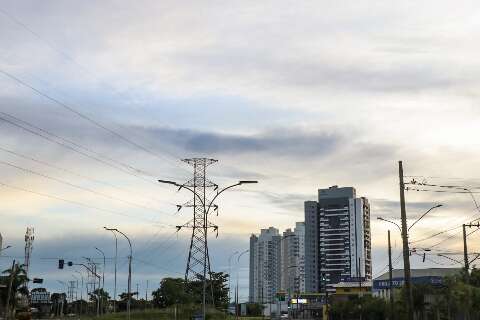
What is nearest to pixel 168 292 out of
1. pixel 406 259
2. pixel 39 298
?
pixel 39 298

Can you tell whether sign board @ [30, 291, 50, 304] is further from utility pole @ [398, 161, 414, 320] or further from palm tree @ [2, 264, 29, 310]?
utility pole @ [398, 161, 414, 320]

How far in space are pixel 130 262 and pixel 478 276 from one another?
1703 inches

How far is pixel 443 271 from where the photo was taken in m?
130

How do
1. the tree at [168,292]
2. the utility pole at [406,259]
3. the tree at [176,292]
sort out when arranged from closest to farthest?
the utility pole at [406,259], the tree at [176,292], the tree at [168,292]

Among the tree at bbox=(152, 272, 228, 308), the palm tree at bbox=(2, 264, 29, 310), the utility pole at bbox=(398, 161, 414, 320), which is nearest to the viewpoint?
the utility pole at bbox=(398, 161, 414, 320)

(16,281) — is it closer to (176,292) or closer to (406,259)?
(176,292)

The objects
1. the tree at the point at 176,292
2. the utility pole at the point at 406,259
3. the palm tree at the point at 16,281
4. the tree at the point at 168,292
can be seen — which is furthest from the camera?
the tree at the point at 168,292

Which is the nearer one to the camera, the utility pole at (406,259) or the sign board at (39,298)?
the utility pole at (406,259)

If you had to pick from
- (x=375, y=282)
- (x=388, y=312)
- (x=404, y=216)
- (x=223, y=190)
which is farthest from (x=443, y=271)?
(x=404, y=216)

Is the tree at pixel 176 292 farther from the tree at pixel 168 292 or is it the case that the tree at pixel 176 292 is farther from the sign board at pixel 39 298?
the sign board at pixel 39 298

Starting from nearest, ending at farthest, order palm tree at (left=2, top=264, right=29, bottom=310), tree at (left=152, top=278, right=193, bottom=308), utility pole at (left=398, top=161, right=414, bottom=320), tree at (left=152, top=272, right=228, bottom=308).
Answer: utility pole at (left=398, top=161, right=414, bottom=320) → palm tree at (left=2, top=264, right=29, bottom=310) → tree at (left=152, top=272, right=228, bottom=308) → tree at (left=152, top=278, right=193, bottom=308)

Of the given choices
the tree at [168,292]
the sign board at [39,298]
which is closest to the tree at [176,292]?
the tree at [168,292]

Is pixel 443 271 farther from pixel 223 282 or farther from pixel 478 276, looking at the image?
pixel 223 282

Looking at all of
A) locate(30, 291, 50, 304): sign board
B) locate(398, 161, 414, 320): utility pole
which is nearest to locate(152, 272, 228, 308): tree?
locate(30, 291, 50, 304): sign board
